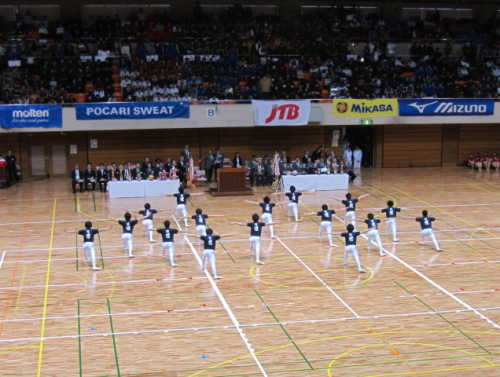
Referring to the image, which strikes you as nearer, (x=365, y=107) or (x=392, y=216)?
(x=392, y=216)

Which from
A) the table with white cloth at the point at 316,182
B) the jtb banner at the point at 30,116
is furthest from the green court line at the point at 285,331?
the jtb banner at the point at 30,116

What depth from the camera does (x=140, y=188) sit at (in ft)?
114

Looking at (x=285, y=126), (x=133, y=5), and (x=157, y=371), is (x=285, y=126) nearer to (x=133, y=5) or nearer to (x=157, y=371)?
(x=133, y=5)

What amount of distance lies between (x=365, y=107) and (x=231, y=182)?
10.1 meters

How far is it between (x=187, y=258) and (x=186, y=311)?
17.1 feet

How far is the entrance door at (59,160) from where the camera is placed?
40.7m

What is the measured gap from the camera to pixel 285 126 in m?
42.2

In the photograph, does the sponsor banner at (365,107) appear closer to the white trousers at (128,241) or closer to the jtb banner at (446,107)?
the jtb banner at (446,107)

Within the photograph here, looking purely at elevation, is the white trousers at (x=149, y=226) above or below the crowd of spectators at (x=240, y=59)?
below

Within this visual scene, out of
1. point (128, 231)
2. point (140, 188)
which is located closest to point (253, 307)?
point (128, 231)

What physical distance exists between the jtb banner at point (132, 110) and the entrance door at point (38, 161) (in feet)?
14.3

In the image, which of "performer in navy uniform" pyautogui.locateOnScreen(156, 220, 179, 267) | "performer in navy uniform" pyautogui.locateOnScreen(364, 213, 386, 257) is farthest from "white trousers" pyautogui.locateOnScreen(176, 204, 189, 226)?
"performer in navy uniform" pyautogui.locateOnScreen(364, 213, 386, 257)

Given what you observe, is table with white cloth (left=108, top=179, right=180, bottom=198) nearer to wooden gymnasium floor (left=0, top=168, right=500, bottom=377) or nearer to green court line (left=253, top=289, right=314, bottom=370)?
wooden gymnasium floor (left=0, top=168, right=500, bottom=377)

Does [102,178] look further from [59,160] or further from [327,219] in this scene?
[327,219]
